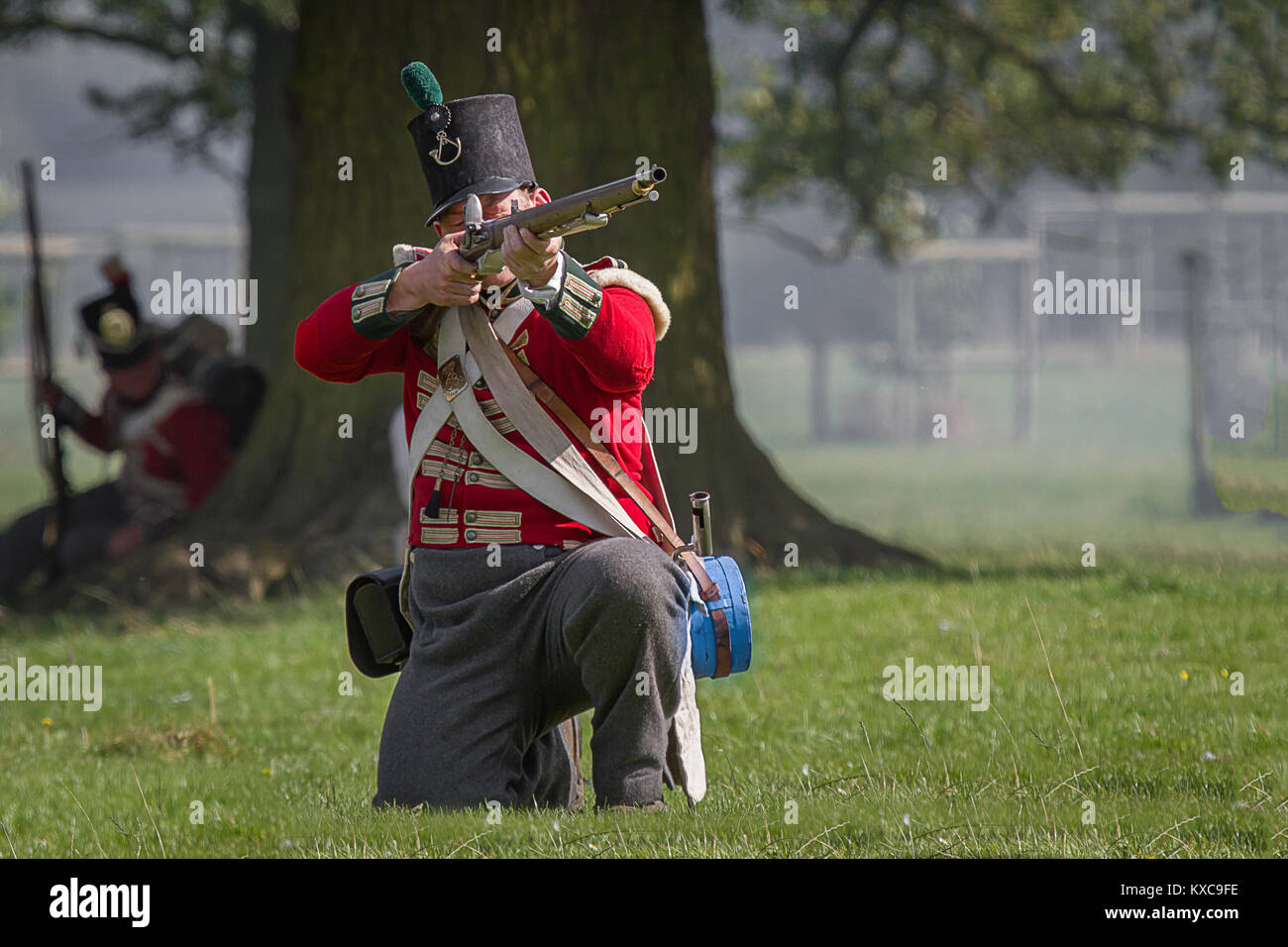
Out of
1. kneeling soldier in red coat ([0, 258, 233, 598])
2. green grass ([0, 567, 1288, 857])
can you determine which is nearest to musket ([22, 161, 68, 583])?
kneeling soldier in red coat ([0, 258, 233, 598])

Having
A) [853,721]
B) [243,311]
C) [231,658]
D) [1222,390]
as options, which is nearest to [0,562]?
[243,311]

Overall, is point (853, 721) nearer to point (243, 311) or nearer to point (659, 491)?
point (659, 491)

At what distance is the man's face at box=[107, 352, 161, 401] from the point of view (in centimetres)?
1070

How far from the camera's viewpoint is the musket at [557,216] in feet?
12.1

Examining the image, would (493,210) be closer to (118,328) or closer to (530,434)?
(530,434)

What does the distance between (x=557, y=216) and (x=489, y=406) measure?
0.84 metres

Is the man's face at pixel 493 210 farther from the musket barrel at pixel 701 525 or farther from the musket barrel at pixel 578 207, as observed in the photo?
the musket barrel at pixel 701 525

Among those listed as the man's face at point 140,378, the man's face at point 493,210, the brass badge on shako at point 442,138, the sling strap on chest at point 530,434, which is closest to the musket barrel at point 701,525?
the sling strap on chest at point 530,434

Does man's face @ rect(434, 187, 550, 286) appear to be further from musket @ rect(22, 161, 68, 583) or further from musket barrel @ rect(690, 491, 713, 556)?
musket @ rect(22, 161, 68, 583)

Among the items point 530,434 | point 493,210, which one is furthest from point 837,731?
point 493,210

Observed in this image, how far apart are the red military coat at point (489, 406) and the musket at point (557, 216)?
0.41 meters

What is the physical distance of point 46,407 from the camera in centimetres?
1065

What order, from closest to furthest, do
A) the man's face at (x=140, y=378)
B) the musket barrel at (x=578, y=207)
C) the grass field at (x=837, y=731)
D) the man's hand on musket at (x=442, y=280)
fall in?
1. the musket barrel at (x=578, y=207)
2. the man's hand on musket at (x=442, y=280)
3. the grass field at (x=837, y=731)
4. the man's face at (x=140, y=378)

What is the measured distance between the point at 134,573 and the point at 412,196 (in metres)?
2.81
